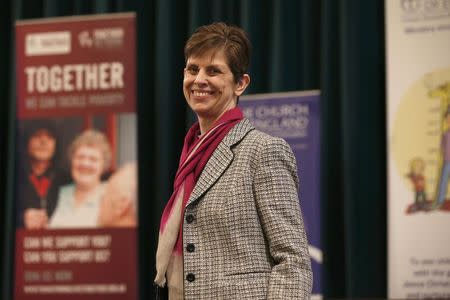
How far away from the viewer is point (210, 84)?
5.98 feet

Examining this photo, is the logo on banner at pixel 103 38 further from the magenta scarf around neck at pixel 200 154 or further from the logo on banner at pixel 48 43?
the magenta scarf around neck at pixel 200 154

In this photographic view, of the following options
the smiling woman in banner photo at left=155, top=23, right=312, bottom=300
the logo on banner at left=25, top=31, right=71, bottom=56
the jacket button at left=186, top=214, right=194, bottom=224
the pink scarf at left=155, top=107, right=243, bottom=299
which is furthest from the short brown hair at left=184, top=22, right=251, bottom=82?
the logo on banner at left=25, top=31, right=71, bottom=56

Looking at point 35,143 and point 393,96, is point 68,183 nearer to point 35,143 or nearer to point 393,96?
point 35,143

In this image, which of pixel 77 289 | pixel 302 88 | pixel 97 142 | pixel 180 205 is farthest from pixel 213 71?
pixel 302 88

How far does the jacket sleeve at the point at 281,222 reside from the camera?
1690 mm

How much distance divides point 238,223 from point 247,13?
3.44 metres

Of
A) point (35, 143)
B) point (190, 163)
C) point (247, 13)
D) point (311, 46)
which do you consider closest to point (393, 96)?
point (311, 46)

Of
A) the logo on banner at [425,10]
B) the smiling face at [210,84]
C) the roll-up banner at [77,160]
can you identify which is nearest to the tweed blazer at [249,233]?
the smiling face at [210,84]

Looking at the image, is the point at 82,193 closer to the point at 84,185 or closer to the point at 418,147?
the point at 84,185

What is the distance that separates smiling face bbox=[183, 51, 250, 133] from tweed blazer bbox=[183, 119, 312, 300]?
0.15 metres

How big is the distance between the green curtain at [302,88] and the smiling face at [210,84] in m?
2.95

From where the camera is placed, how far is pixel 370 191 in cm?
473

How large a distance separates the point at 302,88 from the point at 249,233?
129 inches

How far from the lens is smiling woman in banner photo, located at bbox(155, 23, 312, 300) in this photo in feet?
5.61
